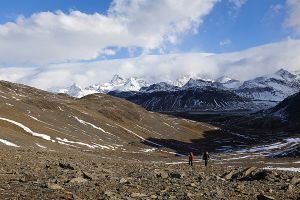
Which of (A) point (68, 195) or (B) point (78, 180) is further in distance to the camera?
(B) point (78, 180)

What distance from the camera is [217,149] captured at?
15888 centimetres

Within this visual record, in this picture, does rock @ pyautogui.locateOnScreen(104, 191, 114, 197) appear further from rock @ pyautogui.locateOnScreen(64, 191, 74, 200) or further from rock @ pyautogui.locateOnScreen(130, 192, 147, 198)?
rock @ pyautogui.locateOnScreen(64, 191, 74, 200)

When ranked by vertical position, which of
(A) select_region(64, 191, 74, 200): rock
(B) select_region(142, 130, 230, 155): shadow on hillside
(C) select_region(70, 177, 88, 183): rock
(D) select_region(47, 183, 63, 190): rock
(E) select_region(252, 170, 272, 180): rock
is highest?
(B) select_region(142, 130, 230, 155): shadow on hillside

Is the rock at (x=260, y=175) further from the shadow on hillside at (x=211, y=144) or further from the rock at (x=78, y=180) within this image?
the shadow on hillside at (x=211, y=144)

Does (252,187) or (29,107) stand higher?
(29,107)

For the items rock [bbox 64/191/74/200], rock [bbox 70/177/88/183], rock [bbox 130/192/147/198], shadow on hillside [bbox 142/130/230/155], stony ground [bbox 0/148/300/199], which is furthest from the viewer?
shadow on hillside [bbox 142/130/230/155]

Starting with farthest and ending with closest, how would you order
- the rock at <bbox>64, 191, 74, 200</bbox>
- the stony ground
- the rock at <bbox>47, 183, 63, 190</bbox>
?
the rock at <bbox>47, 183, 63, 190</bbox>
the stony ground
the rock at <bbox>64, 191, 74, 200</bbox>

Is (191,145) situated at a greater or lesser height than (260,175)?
greater

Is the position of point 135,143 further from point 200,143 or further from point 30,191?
point 30,191

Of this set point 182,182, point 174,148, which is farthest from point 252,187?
point 174,148

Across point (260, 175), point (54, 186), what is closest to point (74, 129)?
point (260, 175)

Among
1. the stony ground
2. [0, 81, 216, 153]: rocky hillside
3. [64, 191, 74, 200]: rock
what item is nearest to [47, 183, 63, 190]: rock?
the stony ground

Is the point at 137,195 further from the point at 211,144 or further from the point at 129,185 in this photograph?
the point at 211,144

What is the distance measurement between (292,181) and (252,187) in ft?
14.4
